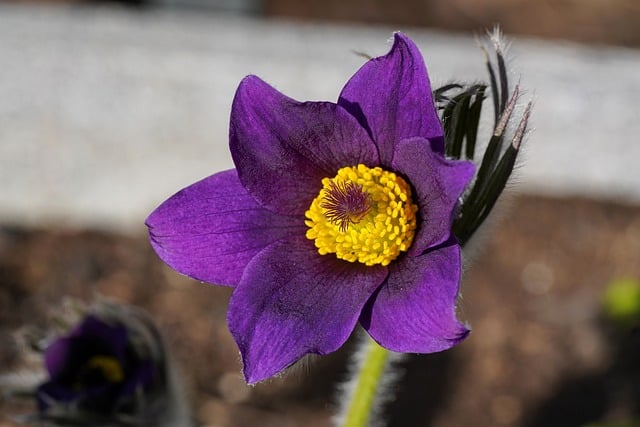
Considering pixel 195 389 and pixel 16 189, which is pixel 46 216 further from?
pixel 195 389

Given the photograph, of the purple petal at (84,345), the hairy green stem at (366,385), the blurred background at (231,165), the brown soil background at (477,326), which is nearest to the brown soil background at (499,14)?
the blurred background at (231,165)

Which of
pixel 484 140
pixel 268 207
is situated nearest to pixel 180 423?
pixel 268 207

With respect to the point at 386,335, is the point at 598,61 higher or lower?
higher

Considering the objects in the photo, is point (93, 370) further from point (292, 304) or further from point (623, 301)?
point (623, 301)

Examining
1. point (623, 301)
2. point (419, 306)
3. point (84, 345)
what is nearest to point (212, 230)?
point (419, 306)

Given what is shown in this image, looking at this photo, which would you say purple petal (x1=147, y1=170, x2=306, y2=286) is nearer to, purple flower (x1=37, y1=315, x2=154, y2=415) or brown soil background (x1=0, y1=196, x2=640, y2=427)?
purple flower (x1=37, y1=315, x2=154, y2=415)

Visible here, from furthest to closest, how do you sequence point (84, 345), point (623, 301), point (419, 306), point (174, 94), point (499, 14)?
1. point (499, 14)
2. point (174, 94)
3. point (623, 301)
4. point (84, 345)
5. point (419, 306)
